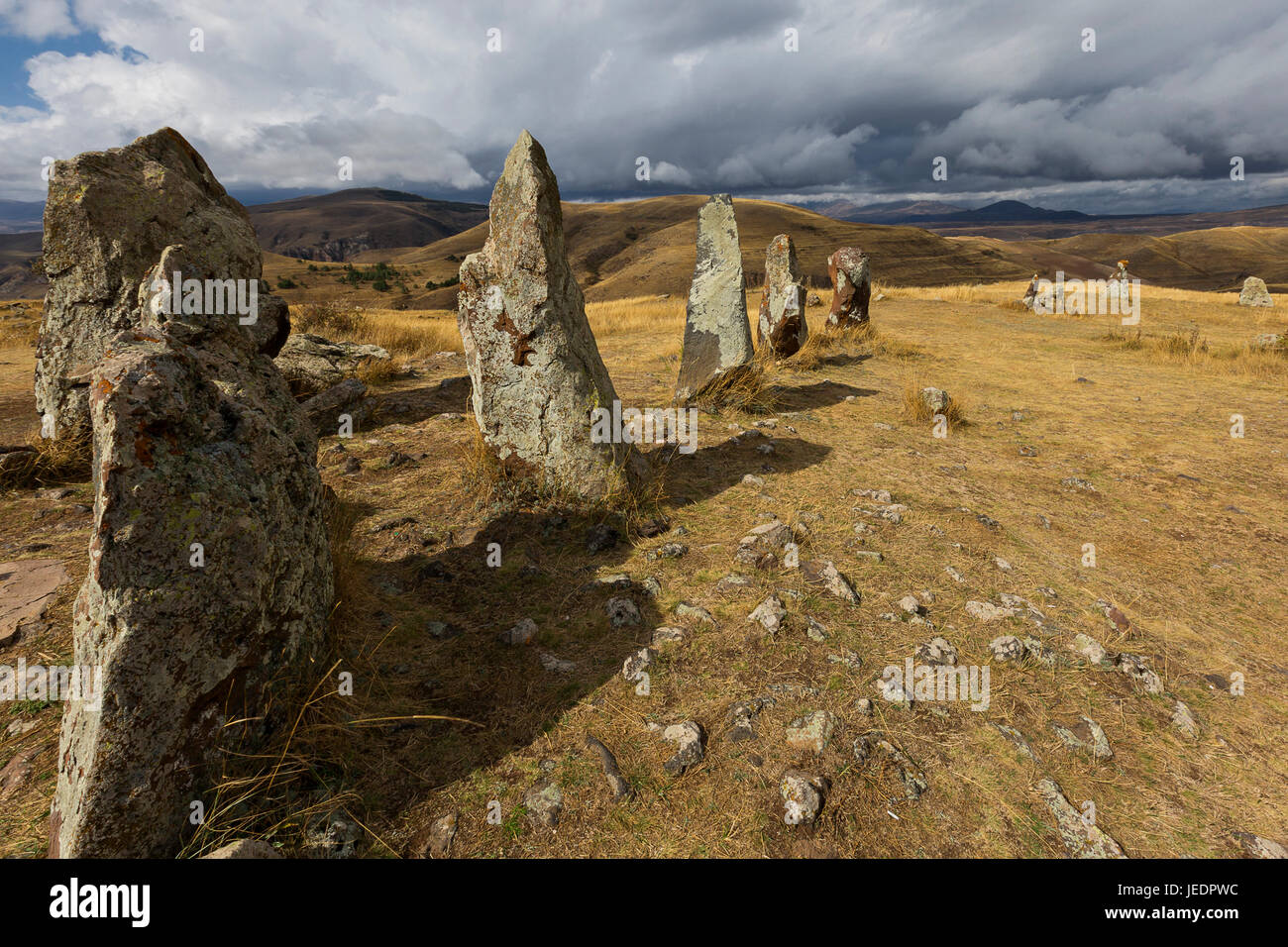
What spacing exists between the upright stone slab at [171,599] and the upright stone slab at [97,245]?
3.79 m

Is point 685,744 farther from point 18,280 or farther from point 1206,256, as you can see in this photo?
point 18,280

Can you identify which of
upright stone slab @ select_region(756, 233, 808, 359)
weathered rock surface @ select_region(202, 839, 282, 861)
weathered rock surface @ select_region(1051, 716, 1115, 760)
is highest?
upright stone slab @ select_region(756, 233, 808, 359)

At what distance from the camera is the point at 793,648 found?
343cm

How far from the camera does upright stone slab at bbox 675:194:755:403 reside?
8219 mm

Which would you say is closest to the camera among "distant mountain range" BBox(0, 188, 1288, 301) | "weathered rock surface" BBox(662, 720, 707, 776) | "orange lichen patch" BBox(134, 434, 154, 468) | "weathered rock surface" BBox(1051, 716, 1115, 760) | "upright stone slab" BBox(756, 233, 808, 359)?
"orange lichen patch" BBox(134, 434, 154, 468)

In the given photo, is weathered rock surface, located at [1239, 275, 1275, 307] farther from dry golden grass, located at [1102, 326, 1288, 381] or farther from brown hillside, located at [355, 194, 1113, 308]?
brown hillside, located at [355, 194, 1113, 308]

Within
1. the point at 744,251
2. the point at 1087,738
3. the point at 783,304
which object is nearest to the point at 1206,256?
the point at 744,251

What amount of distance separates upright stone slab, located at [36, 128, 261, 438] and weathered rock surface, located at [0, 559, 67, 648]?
7.48ft

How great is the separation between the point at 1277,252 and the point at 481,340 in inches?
7806

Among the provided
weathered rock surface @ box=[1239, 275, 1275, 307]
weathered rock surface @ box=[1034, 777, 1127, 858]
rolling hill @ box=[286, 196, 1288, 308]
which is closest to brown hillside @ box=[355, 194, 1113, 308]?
rolling hill @ box=[286, 196, 1288, 308]
